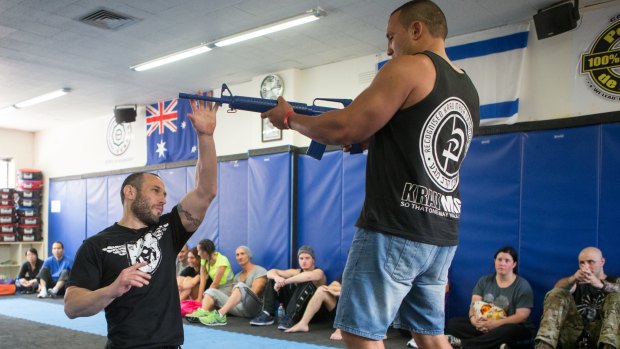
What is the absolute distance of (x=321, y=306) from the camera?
7.19m

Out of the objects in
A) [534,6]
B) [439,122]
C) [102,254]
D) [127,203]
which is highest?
[534,6]

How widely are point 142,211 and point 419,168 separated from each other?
A: 1.45 m

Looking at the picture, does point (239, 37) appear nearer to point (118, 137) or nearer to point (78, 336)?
point (78, 336)

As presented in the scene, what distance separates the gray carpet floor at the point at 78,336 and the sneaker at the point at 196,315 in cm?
35

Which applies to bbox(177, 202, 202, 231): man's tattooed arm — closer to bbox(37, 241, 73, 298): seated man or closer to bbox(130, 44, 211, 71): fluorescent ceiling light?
bbox(130, 44, 211, 71): fluorescent ceiling light

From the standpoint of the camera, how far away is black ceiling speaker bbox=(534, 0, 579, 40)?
575 centimetres

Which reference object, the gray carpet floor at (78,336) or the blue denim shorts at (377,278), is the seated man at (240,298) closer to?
the gray carpet floor at (78,336)

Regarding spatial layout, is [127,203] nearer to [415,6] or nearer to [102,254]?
A: [102,254]

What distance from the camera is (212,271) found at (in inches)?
335

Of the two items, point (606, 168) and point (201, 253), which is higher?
point (606, 168)

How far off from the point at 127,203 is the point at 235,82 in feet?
22.8

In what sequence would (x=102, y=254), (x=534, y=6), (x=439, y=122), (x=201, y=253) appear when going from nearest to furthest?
1. (x=439, y=122)
2. (x=102, y=254)
3. (x=534, y=6)
4. (x=201, y=253)

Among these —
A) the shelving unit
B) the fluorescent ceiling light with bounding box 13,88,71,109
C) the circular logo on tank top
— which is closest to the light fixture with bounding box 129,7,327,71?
the fluorescent ceiling light with bounding box 13,88,71,109

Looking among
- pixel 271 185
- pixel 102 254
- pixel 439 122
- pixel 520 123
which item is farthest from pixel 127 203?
pixel 271 185
